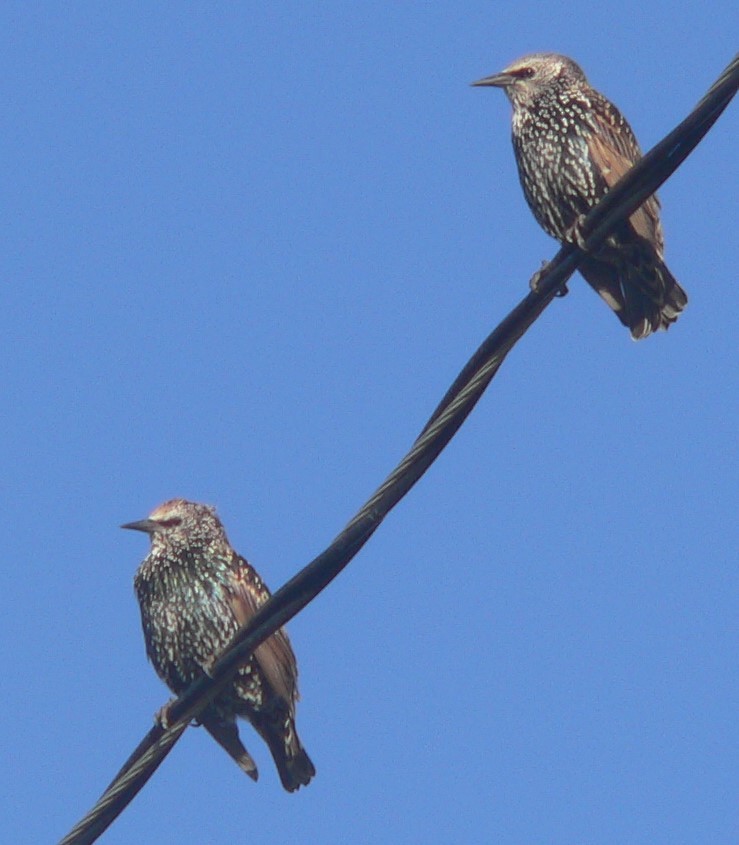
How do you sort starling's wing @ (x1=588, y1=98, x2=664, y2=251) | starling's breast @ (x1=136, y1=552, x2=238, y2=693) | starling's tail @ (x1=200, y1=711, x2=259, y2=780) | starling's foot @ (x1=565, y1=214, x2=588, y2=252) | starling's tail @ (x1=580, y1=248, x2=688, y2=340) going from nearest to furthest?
1. starling's foot @ (x1=565, y1=214, x2=588, y2=252)
2. starling's tail @ (x1=580, y1=248, x2=688, y2=340)
3. starling's wing @ (x1=588, y1=98, x2=664, y2=251)
4. starling's tail @ (x1=200, y1=711, x2=259, y2=780)
5. starling's breast @ (x1=136, y1=552, x2=238, y2=693)

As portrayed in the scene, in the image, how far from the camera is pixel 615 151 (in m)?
8.27

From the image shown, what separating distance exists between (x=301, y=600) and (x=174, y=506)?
11.5 feet

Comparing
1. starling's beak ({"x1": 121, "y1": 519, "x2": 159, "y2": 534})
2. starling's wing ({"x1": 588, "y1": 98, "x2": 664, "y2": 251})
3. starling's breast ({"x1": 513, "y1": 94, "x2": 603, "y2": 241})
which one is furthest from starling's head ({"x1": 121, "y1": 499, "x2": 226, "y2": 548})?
starling's wing ({"x1": 588, "y1": 98, "x2": 664, "y2": 251})

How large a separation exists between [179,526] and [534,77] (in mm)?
2686

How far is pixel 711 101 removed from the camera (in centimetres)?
493

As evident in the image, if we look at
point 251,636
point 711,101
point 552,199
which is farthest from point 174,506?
point 711,101

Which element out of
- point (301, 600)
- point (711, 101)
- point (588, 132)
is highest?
point (588, 132)

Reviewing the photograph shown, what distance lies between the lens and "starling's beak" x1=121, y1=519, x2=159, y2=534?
8953 mm

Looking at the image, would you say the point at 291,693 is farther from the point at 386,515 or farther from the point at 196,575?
the point at 386,515

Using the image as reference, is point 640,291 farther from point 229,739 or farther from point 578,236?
point 229,739

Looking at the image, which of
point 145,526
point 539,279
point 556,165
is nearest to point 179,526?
point 145,526

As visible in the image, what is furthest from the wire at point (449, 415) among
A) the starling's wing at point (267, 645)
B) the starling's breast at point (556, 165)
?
the starling's wing at point (267, 645)

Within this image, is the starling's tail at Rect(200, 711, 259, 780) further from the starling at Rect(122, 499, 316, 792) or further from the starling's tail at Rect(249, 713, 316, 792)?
the starling's tail at Rect(249, 713, 316, 792)

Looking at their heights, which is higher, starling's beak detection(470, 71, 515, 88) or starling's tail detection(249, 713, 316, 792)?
starling's beak detection(470, 71, 515, 88)
